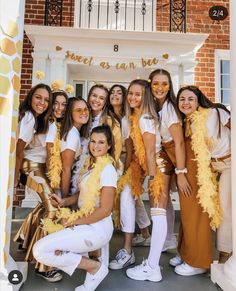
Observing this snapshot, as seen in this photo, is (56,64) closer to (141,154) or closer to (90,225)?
(141,154)

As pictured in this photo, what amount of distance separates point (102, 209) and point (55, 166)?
660mm

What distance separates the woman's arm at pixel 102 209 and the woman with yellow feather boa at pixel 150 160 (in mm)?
512

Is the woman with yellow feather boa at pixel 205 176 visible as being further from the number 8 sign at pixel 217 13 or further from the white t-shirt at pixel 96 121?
the number 8 sign at pixel 217 13

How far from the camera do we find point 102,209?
236cm

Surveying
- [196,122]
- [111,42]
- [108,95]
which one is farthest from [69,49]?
[196,122]

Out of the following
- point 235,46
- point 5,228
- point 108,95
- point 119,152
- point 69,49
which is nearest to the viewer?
point 5,228

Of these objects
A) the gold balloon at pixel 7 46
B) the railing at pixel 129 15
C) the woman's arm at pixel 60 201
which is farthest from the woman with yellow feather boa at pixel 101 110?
the railing at pixel 129 15

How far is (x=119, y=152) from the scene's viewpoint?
2.91 metres

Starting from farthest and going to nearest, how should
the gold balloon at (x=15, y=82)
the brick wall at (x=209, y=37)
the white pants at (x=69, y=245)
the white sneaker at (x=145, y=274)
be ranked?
the brick wall at (x=209, y=37) → the white sneaker at (x=145, y=274) → the gold balloon at (x=15, y=82) → the white pants at (x=69, y=245)

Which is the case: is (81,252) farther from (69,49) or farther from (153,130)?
(69,49)

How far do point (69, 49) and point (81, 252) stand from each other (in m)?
3.72

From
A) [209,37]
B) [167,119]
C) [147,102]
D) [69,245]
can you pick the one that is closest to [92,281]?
[69,245]

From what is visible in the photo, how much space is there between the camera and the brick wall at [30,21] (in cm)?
538

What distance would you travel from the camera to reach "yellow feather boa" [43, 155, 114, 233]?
94.0 inches
